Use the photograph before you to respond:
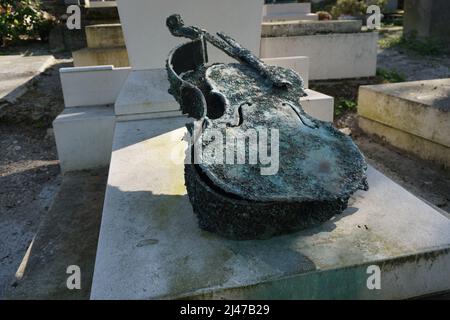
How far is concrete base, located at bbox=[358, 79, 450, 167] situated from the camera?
3.87 metres

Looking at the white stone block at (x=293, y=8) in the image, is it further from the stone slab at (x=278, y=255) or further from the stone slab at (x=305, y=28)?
the stone slab at (x=278, y=255)

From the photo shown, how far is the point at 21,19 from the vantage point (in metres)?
10.6

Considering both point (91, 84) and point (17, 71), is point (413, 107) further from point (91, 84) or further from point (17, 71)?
point (17, 71)

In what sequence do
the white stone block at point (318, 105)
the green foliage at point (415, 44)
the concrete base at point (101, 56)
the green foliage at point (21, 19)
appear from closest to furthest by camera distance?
the white stone block at point (318, 105)
the concrete base at point (101, 56)
the green foliage at point (415, 44)
the green foliage at point (21, 19)

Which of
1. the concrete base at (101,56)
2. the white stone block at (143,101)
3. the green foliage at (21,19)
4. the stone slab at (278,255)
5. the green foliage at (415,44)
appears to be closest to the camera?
the stone slab at (278,255)

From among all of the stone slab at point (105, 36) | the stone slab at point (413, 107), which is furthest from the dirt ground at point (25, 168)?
the stone slab at point (413, 107)

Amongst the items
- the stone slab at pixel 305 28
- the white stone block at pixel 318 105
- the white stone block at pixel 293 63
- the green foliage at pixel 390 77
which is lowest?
the green foliage at pixel 390 77

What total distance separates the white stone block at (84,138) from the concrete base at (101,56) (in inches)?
90.8

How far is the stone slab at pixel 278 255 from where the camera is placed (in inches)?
66.3

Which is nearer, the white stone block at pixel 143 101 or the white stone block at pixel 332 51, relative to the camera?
the white stone block at pixel 143 101

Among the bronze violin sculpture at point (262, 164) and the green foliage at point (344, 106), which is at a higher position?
the bronze violin sculpture at point (262, 164)

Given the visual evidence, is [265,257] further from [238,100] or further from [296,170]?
[238,100]
